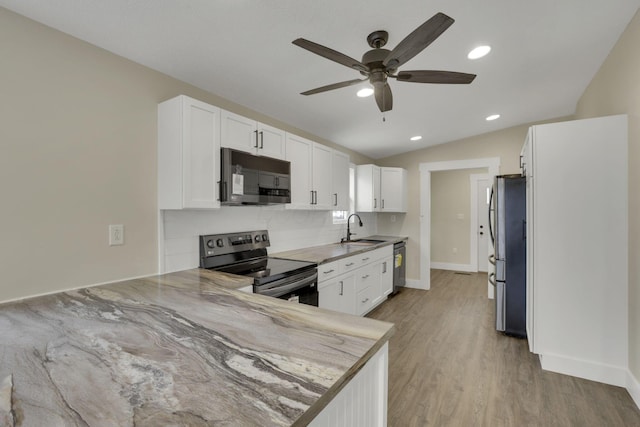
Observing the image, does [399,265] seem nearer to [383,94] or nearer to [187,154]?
[383,94]

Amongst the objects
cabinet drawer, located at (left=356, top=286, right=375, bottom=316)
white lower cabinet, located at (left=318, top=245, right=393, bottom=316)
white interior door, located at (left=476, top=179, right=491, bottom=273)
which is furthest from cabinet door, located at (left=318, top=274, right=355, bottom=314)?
white interior door, located at (left=476, top=179, right=491, bottom=273)

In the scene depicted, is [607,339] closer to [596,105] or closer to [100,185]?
[596,105]

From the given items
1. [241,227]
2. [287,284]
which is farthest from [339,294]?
[241,227]

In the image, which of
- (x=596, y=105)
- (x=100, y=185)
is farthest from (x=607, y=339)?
(x=100, y=185)

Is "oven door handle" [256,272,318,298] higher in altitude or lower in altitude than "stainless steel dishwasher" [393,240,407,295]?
higher

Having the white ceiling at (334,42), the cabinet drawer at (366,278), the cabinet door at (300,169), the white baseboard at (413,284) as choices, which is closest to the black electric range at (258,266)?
the cabinet door at (300,169)

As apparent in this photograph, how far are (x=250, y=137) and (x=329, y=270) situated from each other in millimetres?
1406

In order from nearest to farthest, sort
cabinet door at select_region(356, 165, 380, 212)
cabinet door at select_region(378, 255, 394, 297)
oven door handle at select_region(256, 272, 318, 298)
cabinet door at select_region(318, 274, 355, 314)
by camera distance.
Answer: oven door handle at select_region(256, 272, 318, 298)
cabinet door at select_region(318, 274, 355, 314)
cabinet door at select_region(378, 255, 394, 297)
cabinet door at select_region(356, 165, 380, 212)

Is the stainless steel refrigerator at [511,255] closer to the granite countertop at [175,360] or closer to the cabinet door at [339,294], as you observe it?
the cabinet door at [339,294]

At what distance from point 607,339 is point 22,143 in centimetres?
395

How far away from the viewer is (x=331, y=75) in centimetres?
238

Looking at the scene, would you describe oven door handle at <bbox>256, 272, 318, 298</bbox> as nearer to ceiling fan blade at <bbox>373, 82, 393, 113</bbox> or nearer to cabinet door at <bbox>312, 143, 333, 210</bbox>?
cabinet door at <bbox>312, 143, 333, 210</bbox>

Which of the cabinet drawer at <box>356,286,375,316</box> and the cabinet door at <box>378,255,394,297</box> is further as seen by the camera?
the cabinet door at <box>378,255,394,297</box>

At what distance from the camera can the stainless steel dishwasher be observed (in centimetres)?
459
